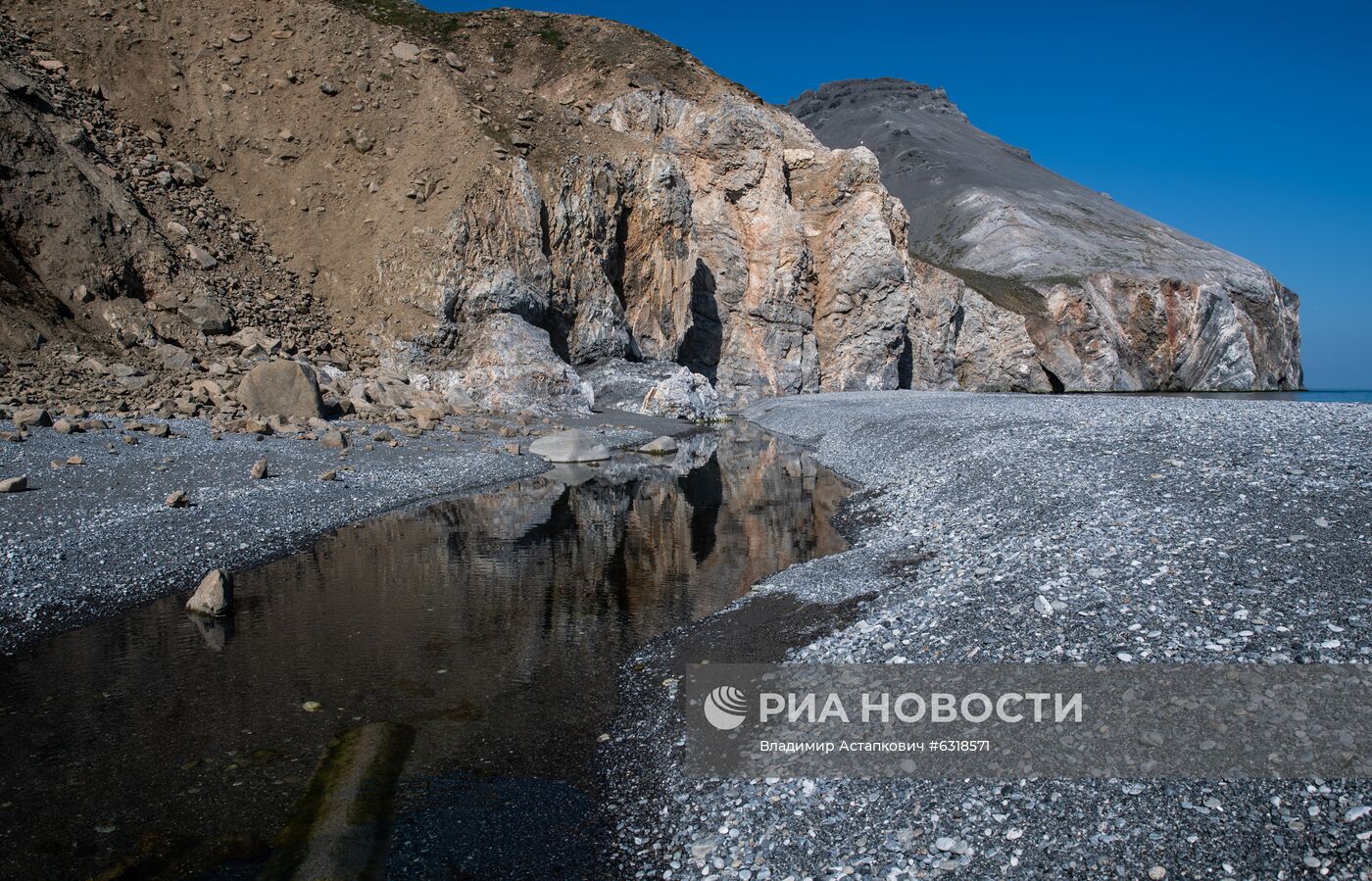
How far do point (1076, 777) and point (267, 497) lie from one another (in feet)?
54.2

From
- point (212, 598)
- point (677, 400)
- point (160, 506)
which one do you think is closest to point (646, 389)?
point (677, 400)

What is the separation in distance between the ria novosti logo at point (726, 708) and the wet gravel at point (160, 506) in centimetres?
909

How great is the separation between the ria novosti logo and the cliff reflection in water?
46.0 inches

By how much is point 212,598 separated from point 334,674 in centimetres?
325

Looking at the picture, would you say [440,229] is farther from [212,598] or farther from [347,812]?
[347,812]

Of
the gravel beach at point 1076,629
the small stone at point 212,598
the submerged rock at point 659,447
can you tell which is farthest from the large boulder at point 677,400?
the small stone at point 212,598

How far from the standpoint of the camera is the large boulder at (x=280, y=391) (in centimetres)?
2483

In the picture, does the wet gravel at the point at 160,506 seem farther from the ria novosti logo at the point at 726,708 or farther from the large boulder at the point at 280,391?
the ria novosti logo at the point at 726,708

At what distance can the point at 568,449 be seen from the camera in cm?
2772

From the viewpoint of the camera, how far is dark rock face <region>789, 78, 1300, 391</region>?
7200 centimetres

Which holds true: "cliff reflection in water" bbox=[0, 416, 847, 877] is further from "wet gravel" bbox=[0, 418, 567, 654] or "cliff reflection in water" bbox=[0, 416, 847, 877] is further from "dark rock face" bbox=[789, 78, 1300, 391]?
"dark rock face" bbox=[789, 78, 1300, 391]

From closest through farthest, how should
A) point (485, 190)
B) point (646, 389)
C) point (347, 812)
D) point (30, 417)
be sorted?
point (347, 812)
point (30, 417)
point (485, 190)
point (646, 389)

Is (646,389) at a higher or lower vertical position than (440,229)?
lower

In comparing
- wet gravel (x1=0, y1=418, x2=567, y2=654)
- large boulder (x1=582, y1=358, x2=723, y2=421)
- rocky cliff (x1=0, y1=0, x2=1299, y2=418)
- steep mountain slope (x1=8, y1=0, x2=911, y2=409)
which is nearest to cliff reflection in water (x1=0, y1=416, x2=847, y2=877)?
wet gravel (x1=0, y1=418, x2=567, y2=654)
